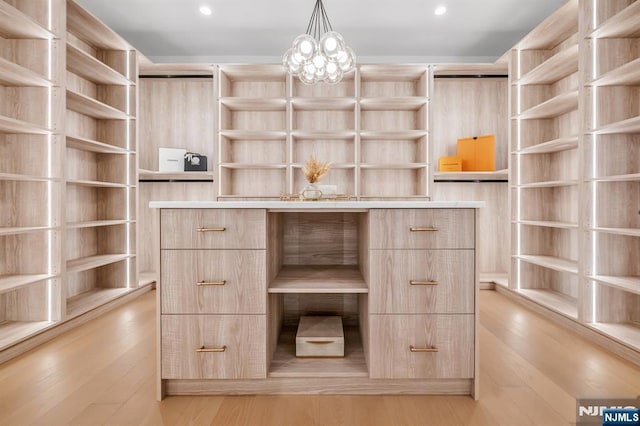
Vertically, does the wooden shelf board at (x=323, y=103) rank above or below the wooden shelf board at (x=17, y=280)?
above

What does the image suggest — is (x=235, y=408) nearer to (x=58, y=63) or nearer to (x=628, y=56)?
(x=58, y=63)

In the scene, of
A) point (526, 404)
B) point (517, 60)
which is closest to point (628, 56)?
Answer: point (517, 60)

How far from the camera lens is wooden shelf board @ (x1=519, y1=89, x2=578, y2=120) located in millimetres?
2535

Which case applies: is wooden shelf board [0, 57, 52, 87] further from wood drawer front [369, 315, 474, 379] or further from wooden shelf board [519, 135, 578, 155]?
wooden shelf board [519, 135, 578, 155]

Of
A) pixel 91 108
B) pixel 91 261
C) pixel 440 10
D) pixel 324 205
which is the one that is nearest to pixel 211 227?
pixel 324 205

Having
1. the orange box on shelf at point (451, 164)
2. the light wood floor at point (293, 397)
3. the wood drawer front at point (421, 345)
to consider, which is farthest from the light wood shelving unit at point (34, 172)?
the orange box on shelf at point (451, 164)

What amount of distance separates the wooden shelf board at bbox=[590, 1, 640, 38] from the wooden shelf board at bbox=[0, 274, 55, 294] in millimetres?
3855

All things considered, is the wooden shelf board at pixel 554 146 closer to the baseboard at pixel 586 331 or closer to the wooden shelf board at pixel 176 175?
the baseboard at pixel 586 331

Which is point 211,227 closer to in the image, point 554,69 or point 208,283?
point 208,283

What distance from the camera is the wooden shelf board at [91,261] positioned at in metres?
2.59

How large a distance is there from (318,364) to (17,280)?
1945 millimetres

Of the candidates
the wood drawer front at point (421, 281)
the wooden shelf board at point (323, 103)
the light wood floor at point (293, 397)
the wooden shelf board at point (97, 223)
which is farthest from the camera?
the wooden shelf board at point (323, 103)

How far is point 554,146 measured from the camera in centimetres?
279

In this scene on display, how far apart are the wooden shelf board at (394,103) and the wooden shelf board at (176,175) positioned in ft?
5.92
